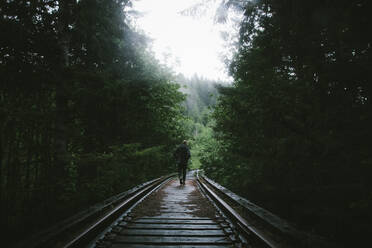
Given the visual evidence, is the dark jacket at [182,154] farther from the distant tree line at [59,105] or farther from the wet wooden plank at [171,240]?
the wet wooden plank at [171,240]

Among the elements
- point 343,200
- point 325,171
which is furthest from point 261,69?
point 343,200

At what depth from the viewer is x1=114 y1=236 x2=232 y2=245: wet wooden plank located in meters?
3.30

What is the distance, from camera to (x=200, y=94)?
95625 millimetres

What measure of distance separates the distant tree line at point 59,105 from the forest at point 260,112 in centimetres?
3

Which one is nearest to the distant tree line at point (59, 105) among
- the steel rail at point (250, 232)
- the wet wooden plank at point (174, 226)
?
the wet wooden plank at point (174, 226)

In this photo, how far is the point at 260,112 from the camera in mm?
4133

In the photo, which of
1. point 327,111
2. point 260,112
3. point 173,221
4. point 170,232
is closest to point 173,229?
point 170,232

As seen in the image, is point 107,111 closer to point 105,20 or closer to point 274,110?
point 105,20

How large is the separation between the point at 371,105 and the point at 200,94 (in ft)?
308

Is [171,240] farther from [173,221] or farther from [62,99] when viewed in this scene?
[62,99]

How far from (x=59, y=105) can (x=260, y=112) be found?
4643 millimetres

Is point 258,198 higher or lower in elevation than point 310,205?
lower

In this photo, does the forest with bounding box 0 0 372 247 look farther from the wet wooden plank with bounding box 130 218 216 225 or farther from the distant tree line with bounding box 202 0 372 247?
the wet wooden plank with bounding box 130 218 216 225

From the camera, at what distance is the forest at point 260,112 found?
2867 millimetres
